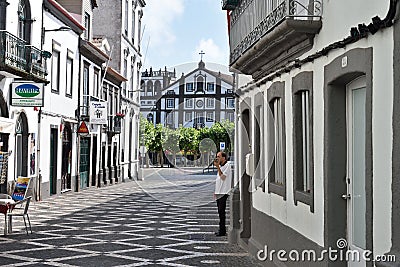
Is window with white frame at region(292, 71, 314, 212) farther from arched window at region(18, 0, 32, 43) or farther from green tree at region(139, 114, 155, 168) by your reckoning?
green tree at region(139, 114, 155, 168)

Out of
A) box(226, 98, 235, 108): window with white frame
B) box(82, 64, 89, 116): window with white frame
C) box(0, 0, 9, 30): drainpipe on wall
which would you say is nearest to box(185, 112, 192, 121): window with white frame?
box(226, 98, 235, 108): window with white frame

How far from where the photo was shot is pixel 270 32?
7.46 m

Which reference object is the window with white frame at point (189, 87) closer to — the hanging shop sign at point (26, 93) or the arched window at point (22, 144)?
the hanging shop sign at point (26, 93)

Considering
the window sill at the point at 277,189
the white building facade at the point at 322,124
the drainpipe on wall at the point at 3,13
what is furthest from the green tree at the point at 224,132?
the drainpipe on wall at the point at 3,13

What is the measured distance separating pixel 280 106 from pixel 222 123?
5076 millimetres

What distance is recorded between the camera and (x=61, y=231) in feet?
42.5

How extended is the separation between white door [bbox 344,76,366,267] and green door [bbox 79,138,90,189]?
22.3m

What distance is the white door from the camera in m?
5.72

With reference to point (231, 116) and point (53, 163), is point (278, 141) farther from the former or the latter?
point (53, 163)

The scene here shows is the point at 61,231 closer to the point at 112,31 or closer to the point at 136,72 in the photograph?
the point at 112,31

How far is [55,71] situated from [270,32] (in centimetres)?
1627

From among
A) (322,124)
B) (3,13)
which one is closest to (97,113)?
(3,13)

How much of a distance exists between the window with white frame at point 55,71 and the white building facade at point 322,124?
1296 centimetres

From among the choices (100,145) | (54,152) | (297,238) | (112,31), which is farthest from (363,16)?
(112,31)
